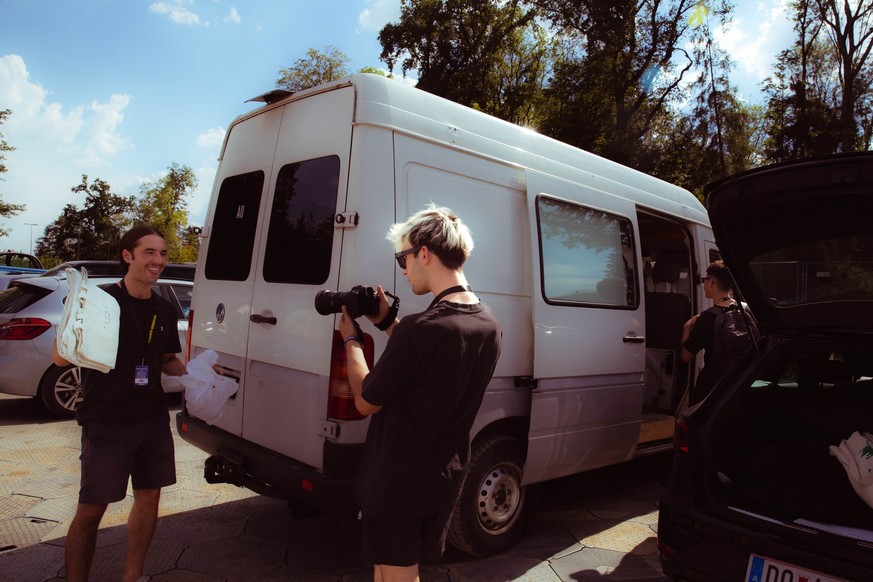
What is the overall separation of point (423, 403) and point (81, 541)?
189 cm

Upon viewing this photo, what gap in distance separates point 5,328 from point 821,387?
700 cm

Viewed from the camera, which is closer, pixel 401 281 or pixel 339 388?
pixel 339 388

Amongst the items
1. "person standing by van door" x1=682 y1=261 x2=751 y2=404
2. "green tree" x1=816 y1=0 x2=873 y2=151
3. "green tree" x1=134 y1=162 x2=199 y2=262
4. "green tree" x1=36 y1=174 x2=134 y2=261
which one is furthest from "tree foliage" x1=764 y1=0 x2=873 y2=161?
"green tree" x1=36 y1=174 x2=134 y2=261

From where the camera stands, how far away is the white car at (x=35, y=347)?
19.3ft

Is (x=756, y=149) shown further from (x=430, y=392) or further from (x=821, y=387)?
(x=430, y=392)

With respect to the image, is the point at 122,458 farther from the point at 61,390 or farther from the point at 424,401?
the point at 61,390

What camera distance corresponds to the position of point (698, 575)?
244cm

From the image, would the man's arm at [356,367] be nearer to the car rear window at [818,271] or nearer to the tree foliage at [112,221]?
the car rear window at [818,271]

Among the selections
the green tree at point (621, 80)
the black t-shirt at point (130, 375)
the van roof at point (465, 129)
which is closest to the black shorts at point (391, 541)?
the black t-shirt at point (130, 375)

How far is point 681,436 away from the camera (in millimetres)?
2869

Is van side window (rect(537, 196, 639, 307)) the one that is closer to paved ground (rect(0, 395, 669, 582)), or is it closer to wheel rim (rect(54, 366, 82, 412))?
paved ground (rect(0, 395, 669, 582))

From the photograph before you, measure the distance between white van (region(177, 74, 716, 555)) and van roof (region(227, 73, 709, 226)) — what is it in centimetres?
1

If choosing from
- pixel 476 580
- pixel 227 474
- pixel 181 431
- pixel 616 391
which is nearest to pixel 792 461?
pixel 616 391

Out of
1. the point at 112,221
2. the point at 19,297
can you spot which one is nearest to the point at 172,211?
the point at 112,221
